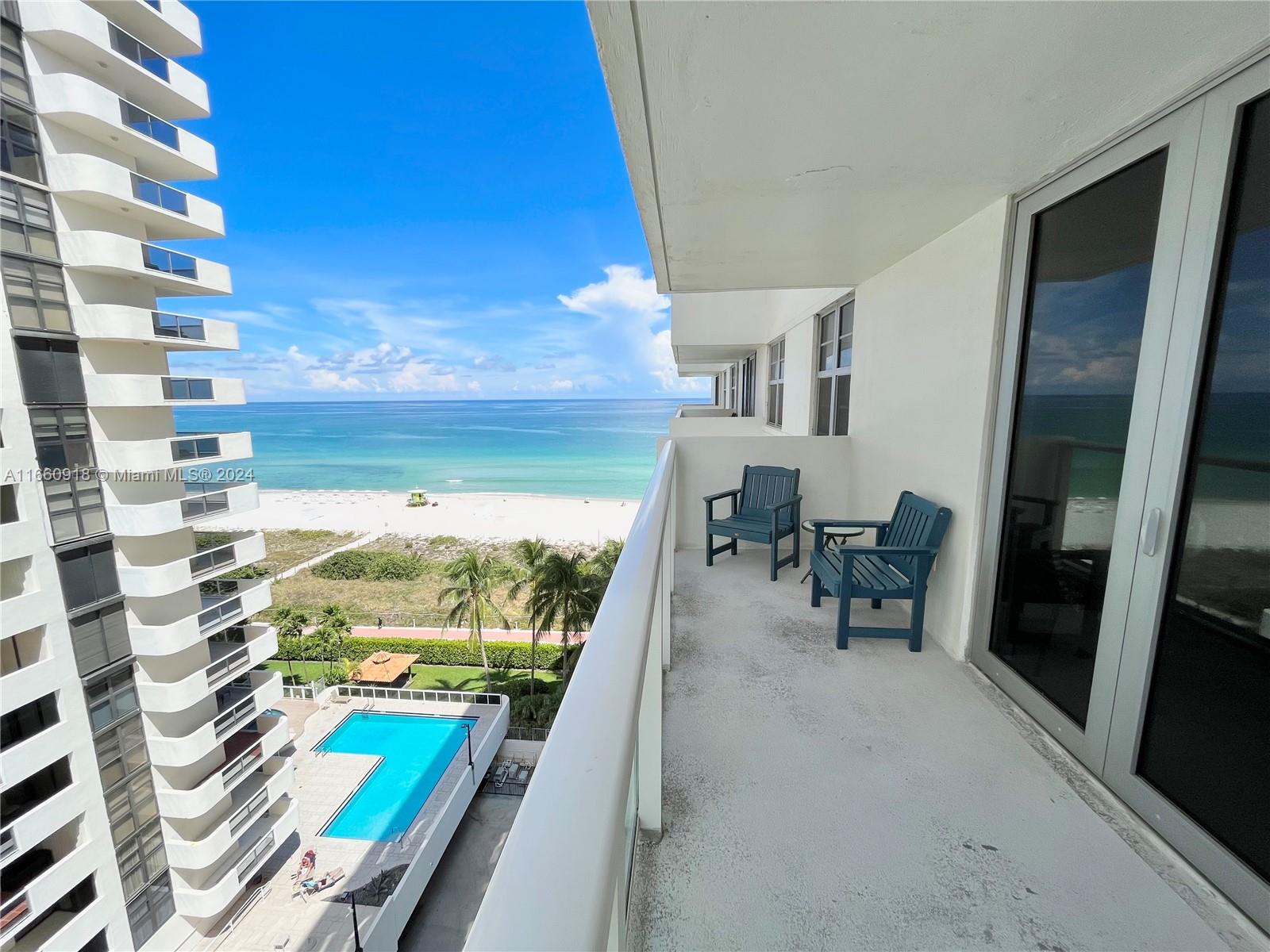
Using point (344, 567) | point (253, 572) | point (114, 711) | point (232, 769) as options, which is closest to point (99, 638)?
point (114, 711)

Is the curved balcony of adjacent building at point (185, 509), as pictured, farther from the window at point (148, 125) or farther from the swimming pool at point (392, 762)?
the swimming pool at point (392, 762)

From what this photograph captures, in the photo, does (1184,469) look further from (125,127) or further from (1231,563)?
(125,127)

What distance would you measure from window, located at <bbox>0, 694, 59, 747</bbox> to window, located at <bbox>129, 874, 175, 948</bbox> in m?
3.60

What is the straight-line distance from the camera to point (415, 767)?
12.0m

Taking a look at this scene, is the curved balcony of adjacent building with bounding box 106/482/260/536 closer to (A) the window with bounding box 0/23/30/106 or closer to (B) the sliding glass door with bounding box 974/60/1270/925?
(A) the window with bounding box 0/23/30/106

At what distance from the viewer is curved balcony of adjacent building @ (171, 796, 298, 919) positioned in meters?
9.21

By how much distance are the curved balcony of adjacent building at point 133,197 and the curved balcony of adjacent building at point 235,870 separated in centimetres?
1144

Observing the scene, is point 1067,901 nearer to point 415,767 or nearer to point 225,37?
point 415,767

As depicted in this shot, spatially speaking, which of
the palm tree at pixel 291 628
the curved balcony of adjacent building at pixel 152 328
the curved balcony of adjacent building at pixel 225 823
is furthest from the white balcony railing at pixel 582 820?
the palm tree at pixel 291 628

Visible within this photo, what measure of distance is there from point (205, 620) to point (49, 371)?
4.87 meters

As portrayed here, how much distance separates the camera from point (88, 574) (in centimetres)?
815

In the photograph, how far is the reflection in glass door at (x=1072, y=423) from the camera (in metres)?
1.86

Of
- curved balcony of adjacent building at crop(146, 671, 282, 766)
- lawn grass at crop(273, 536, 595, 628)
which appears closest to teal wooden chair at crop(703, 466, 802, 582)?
curved balcony of adjacent building at crop(146, 671, 282, 766)

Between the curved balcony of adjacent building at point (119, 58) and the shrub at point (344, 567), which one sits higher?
the curved balcony of adjacent building at point (119, 58)
